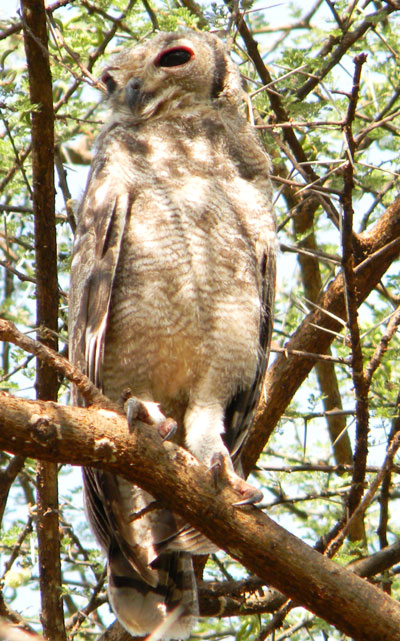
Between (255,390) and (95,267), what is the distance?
837mm

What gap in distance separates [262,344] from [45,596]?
4.36ft

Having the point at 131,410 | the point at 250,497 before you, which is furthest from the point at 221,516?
the point at 131,410

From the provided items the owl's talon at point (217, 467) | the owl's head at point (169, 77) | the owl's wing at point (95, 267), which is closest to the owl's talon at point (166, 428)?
the owl's talon at point (217, 467)

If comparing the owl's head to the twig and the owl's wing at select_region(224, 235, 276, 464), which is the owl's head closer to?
the owl's wing at select_region(224, 235, 276, 464)

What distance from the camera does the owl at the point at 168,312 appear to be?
9.76 ft

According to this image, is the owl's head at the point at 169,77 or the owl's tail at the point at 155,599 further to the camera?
the owl's head at the point at 169,77

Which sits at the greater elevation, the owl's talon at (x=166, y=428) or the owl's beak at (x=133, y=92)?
the owl's beak at (x=133, y=92)

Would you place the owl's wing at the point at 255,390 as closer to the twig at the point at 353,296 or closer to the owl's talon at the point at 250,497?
the twig at the point at 353,296

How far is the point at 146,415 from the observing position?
2.47 meters

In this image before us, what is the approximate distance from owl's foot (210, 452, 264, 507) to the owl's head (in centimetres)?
156

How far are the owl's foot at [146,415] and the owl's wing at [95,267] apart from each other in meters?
0.31

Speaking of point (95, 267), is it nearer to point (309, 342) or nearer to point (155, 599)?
point (309, 342)

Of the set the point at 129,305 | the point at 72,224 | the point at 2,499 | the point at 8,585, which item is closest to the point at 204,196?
the point at 129,305

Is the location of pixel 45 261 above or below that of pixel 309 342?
above
